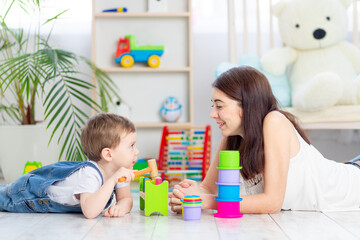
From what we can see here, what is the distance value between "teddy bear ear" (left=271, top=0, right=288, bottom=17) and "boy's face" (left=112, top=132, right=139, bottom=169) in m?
1.66

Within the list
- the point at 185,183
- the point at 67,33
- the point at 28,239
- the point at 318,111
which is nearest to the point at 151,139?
the point at 67,33

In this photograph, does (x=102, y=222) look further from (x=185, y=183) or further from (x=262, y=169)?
(x=262, y=169)

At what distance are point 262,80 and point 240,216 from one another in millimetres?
413

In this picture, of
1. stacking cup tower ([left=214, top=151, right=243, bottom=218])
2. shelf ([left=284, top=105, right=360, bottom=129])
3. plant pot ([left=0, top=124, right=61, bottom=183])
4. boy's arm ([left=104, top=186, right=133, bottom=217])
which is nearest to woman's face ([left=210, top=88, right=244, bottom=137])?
stacking cup tower ([left=214, top=151, right=243, bottom=218])

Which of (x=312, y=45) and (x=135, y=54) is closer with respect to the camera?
(x=312, y=45)

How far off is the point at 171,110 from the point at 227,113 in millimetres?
1478

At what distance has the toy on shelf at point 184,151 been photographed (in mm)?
2900

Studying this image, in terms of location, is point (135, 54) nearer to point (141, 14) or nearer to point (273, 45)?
point (141, 14)

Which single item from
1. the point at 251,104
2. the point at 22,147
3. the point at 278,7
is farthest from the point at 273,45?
the point at 251,104

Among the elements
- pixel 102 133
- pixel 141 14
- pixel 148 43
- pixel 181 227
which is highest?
pixel 141 14

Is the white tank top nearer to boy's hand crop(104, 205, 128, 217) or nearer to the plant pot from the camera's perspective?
boy's hand crop(104, 205, 128, 217)

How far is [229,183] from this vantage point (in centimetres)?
149

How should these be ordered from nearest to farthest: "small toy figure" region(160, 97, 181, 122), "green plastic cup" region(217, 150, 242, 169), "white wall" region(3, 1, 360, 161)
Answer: "green plastic cup" region(217, 150, 242, 169) → "small toy figure" region(160, 97, 181, 122) → "white wall" region(3, 1, 360, 161)

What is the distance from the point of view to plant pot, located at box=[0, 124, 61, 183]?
2.56 m
